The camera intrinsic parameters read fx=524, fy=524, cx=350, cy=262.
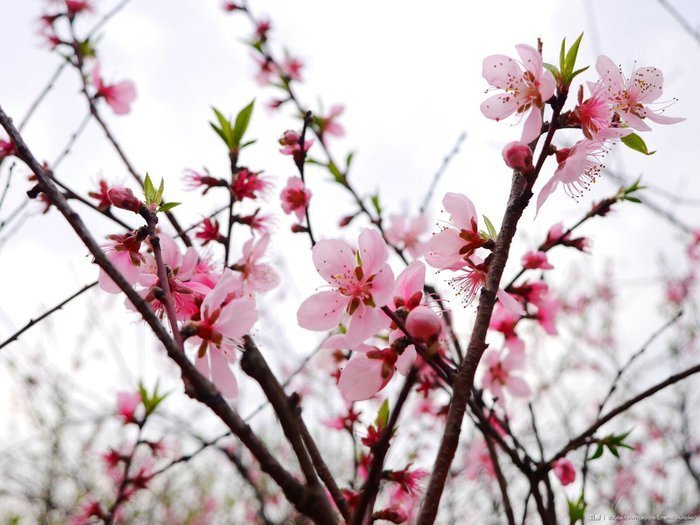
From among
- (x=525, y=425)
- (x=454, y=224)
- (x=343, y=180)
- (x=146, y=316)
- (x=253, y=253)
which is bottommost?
(x=146, y=316)

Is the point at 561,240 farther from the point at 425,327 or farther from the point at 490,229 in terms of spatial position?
the point at 425,327

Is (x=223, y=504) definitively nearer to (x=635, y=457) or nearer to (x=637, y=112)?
(x=635, y=457)

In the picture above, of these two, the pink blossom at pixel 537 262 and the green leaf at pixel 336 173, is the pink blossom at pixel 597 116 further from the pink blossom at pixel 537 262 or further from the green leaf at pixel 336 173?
the green leaf at pixel 336 173

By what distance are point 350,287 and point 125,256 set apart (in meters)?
0.59

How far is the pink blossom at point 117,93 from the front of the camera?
9.13ft

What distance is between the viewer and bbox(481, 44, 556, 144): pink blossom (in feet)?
3.78

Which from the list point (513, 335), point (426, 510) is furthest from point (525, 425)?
point (426, 510)

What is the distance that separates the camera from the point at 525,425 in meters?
5.60

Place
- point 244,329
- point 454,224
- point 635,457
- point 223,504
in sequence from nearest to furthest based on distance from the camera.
Answer: point 244,329 < point 454,224 < point 635,457 < point 223,504

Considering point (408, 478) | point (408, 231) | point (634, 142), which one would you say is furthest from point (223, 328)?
point (408, 231)

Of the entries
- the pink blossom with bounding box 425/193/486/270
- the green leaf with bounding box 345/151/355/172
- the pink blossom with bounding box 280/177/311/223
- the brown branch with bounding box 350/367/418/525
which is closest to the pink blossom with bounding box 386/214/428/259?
Answer: the green leaf with bounding box 345/151/355/172

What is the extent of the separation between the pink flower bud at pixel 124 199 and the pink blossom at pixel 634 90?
1118 mm

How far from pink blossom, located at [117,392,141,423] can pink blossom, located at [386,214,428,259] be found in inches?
63.3

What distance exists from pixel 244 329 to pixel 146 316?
0.39 meters
